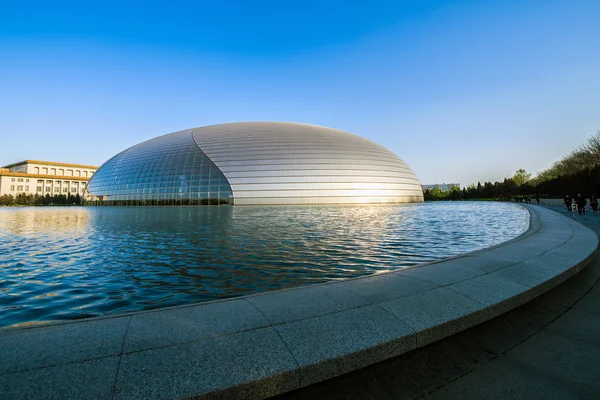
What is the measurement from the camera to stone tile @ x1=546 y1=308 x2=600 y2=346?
326 centimetres

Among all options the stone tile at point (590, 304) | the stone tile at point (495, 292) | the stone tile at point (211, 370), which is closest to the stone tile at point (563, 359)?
the stone tile at point (495, 292)

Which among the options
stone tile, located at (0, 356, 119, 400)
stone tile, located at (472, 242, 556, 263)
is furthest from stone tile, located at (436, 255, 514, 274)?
stone tile, located at (0, 356, 119, 400)

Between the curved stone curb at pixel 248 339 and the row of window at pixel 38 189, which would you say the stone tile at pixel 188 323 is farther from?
the row of window at pixel 38 189

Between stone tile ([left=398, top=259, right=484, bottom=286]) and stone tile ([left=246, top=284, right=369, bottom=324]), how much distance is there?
139cm

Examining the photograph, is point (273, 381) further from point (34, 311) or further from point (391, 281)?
point (34, 311)

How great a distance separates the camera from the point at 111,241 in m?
11.1

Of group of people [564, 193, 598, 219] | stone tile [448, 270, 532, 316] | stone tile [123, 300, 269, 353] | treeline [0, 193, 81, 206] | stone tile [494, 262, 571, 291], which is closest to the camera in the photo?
stone tile [123, 300, 269, 353]

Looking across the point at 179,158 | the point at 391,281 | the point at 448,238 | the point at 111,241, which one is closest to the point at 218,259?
the point at 391,281

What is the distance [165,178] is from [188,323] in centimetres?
5075

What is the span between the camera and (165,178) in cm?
4959

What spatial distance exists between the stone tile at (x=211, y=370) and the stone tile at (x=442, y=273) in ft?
9.19

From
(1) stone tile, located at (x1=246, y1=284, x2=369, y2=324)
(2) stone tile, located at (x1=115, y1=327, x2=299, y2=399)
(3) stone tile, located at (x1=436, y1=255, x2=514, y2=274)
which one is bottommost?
(2) stone tile, located at (x1=115, y1=327, x2=299, y2=399)

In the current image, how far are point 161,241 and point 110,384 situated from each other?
9.62 m

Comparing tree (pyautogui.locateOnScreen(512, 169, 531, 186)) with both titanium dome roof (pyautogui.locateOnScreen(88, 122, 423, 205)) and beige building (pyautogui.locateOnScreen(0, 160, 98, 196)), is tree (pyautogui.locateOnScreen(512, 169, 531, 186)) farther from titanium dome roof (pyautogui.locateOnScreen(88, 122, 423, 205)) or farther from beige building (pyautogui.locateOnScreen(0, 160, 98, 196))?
beige building (pyautogui.locateOnScreen(0, 160, 98, 196))
